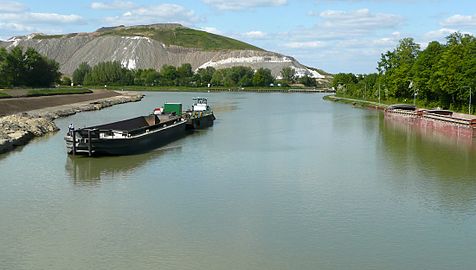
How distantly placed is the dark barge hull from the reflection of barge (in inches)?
677

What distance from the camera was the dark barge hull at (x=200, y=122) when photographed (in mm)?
42875

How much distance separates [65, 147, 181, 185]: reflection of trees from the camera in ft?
75.1

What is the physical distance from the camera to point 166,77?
18062 centimetres

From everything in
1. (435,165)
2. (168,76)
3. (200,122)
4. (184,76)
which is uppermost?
(184,76)

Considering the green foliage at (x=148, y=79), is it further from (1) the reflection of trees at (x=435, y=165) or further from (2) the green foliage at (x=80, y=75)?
(1) the reflection of trees at (x=435, y=165)

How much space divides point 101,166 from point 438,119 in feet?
93.4

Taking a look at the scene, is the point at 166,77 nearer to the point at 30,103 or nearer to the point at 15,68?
the point at 15,68

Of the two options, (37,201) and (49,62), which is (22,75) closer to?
(49,62)

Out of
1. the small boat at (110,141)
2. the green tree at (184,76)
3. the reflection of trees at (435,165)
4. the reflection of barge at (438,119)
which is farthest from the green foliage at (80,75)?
the small boat at (110,141)

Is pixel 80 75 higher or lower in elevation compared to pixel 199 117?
higher

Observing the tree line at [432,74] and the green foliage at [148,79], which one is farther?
the green foliage at [148,79]

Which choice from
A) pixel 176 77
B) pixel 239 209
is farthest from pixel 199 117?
pixel 176 77

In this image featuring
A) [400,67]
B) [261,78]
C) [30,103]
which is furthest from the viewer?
[261,78]

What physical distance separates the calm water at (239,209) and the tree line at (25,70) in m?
69.4
